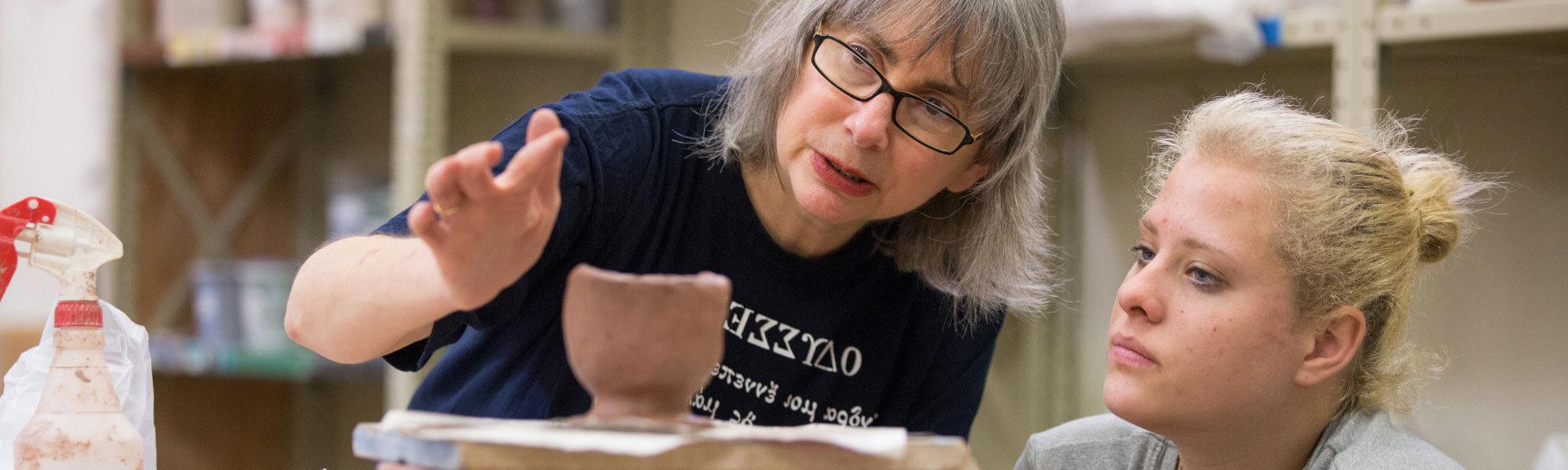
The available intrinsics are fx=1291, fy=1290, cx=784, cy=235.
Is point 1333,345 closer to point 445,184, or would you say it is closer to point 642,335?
point 642,335

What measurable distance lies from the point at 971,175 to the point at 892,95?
0.23m

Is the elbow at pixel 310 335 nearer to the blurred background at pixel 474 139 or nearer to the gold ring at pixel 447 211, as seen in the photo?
the gold ring at pixel 447 211

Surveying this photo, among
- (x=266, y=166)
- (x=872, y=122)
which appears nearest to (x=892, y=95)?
(x=872, y=122)

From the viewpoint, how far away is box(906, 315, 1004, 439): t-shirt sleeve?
1.43 m

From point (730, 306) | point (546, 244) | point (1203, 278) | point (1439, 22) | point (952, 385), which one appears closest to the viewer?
point (546, 244)

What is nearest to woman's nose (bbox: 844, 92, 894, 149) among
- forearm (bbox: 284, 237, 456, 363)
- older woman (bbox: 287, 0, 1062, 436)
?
older woman (bbox: 287, 0, 1062, 436)

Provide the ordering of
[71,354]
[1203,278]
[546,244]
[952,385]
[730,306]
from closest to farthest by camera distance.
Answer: [71,354] → [546,244] → [1203,278] → [730,306] → [952,385]

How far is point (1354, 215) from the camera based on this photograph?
119 centimetres

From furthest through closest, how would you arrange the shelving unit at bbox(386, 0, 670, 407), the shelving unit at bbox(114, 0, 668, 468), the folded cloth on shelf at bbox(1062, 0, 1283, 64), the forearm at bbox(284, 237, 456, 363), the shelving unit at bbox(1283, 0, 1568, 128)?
the shelving unit at bbox(114, 0, 668, 468)
the shelving unit at bbox(386, 0, 670, 407)
the folded cloth on shelf at bbox(1062, 0, 1283, 64)
the shelving unit at bbox(1283, 0, 1568, 128)
the forearm at bbox(284, 237, 456, 363)

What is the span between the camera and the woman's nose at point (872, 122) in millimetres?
1162

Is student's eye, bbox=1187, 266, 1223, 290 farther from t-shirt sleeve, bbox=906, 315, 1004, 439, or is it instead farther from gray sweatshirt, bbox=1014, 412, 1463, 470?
t-shirt sleeve, bbox=906, 315, 1004, 439

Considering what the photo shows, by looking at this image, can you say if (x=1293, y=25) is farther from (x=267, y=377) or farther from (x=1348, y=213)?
(x=267, y=377)

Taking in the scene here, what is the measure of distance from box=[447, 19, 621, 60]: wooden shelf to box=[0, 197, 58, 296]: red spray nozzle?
54.2 inches

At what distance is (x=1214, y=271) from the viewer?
1170 millimetres
